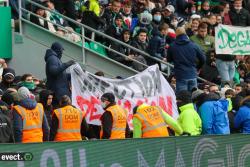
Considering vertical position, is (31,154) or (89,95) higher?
(89,95)

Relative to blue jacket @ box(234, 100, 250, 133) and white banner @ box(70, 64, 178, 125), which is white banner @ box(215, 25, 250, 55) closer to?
white banner @ box(70, 64, 178, 125)

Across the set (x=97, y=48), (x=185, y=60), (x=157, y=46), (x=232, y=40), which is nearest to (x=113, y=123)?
(x=185, y=60)

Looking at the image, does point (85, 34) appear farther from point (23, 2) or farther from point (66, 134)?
point (66, 134)

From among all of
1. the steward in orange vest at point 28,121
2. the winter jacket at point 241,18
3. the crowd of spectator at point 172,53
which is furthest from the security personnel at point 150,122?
the winter jacket at point 241,18

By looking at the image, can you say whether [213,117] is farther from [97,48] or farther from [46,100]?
[97,48]

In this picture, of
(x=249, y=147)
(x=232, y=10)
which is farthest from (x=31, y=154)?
(x=232, y=10)

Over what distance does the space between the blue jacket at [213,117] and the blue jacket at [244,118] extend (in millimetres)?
325

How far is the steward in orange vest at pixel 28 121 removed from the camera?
1623 centimetres

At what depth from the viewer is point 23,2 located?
22.7 metres

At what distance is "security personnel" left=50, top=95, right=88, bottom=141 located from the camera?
16703mm

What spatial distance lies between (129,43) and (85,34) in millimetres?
982

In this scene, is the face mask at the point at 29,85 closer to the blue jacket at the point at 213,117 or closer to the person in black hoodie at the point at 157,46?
the blue jacket at the point at 213,117

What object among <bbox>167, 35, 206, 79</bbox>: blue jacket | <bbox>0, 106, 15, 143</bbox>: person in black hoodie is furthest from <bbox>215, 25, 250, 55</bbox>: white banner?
<bbox>0, 106, 15, 143</bbox>: person in black hoodie

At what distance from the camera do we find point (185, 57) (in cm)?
2105
